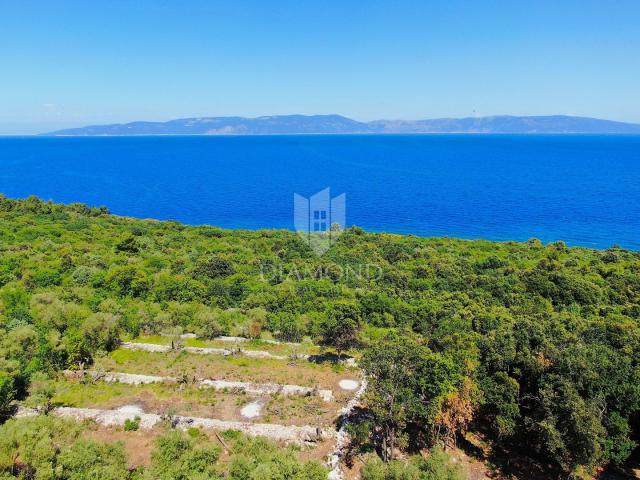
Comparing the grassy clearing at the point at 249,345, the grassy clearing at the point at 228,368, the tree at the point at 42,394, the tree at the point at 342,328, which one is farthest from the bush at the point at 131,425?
the tree at the point at 342,328

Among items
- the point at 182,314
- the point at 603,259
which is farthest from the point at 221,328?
the point at 603,259

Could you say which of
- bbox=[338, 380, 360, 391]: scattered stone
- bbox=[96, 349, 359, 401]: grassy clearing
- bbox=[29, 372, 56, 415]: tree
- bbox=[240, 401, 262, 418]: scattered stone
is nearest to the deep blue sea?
bbox=[96, 349, 359, 401]: grassy clearing

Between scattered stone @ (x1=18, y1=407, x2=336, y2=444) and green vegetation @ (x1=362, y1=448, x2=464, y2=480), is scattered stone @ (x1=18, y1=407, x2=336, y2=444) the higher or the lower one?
the lower one

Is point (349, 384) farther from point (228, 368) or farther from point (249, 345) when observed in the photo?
point (249, 345)

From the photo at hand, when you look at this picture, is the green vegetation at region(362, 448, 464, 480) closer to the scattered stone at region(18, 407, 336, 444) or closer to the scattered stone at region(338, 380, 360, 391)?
the scattered stone at region(18, 407, 336, 444)

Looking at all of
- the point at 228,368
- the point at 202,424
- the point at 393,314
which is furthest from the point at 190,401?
the point at 393,314

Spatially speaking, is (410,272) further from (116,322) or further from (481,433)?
(116,322)

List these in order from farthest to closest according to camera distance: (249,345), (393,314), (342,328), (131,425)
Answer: (393,314), (249,345), (342,328), (131,425)

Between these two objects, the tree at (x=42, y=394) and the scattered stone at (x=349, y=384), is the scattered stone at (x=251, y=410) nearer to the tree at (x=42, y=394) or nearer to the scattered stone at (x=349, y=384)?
the scattered stone at (x=349, y=384)
